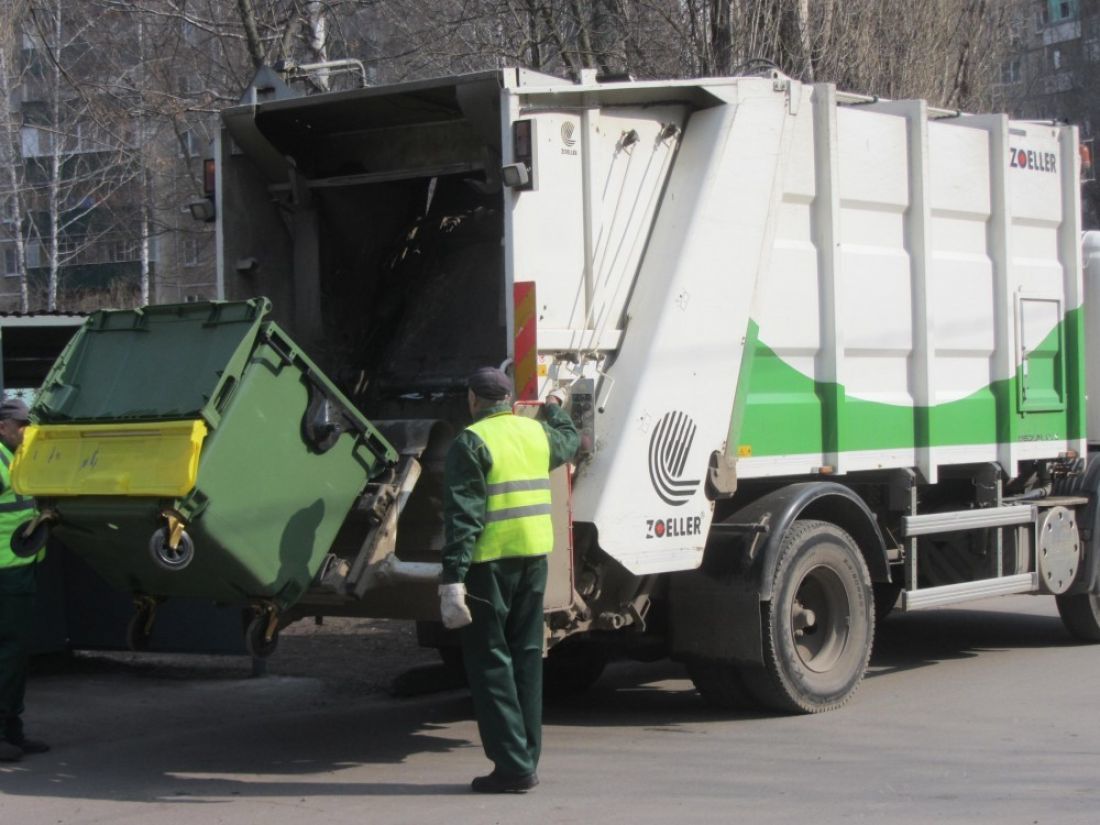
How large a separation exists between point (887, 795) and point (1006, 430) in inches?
131

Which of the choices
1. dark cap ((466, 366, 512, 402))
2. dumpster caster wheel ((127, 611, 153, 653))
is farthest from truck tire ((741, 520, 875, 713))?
dumpster caster wheel ((127, 611, 153, 653))

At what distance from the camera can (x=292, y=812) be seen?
555 cm

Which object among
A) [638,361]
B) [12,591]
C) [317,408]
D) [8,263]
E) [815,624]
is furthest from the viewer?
[8,263]

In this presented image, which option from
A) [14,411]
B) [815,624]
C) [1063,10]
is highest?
[1063,10]

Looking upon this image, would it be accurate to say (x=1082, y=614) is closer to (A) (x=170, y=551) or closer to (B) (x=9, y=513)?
(A) (x=170, y=551)

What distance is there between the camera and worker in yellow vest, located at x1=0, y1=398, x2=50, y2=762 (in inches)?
255

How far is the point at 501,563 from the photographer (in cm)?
575

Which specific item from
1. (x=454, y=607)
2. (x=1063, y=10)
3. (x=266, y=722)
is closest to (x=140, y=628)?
(x=266, y=722)

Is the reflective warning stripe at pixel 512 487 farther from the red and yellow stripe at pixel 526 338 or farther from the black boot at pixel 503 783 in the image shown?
the black boot at pixel 503 783

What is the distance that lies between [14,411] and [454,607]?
2332 millimetres

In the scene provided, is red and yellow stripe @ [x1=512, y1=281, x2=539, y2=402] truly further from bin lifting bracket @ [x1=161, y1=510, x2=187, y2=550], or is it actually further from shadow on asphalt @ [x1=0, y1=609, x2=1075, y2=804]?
shadow on asphalt @ [x1=0, y1=609, x2=1075, y2=804]

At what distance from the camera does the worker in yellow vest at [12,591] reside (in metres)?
6.47

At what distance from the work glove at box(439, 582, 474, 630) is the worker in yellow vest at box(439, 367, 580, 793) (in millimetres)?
79

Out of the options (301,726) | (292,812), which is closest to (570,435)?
(292,812)
